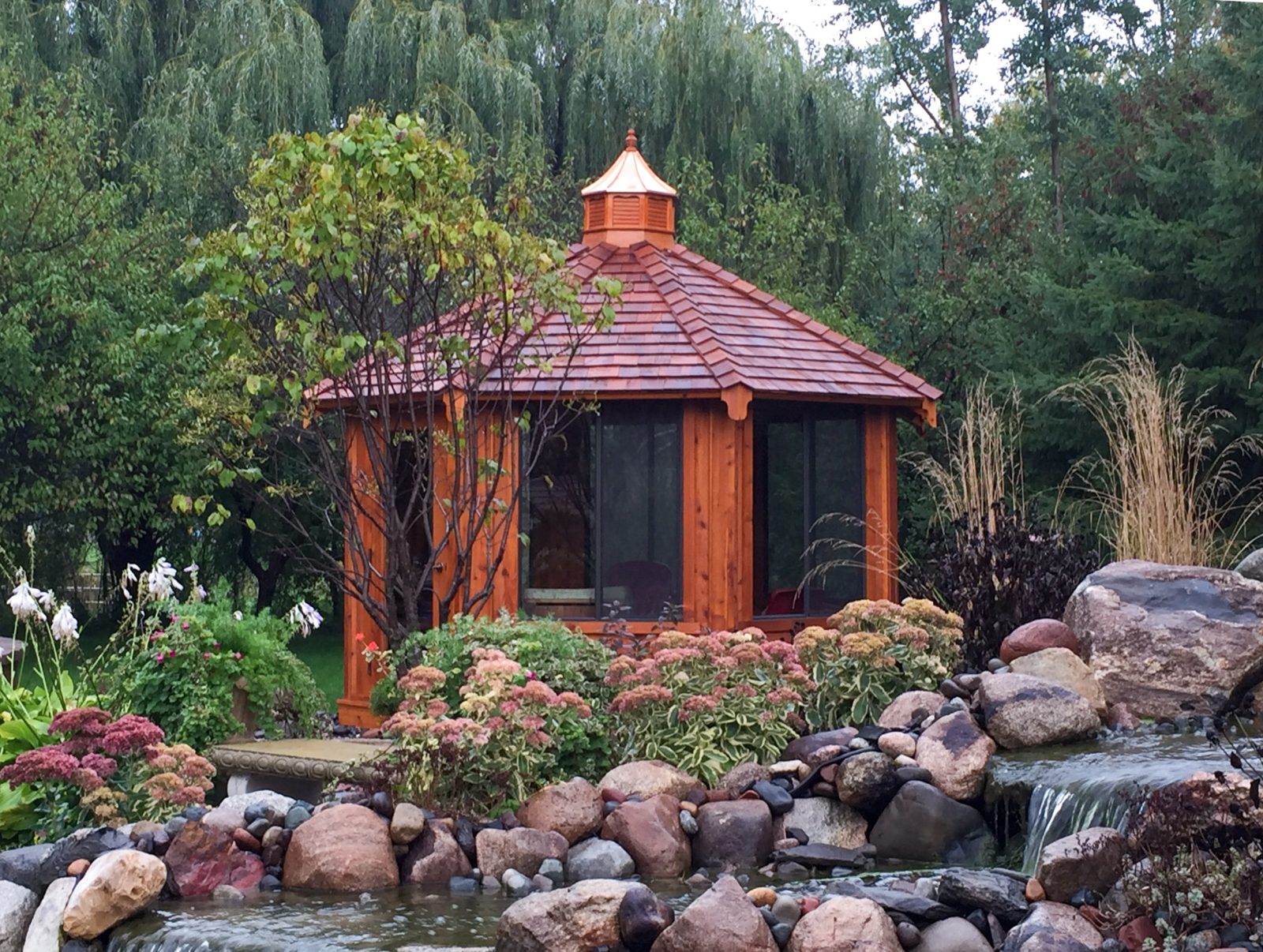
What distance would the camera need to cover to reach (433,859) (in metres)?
6.59

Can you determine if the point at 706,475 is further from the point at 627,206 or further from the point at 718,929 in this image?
the point at 718,929

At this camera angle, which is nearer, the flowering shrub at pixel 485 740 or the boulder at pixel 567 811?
the boulder at pixel 567 811

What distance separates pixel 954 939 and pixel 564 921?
1244 mm

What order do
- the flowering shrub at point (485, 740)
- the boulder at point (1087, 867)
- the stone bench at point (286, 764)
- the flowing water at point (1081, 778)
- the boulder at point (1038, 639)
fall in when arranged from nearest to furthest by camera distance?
the boulder at point (1087, 867), the flowing water at point (1081, 778), the flowering shrub at point (485, 740), the stone bench at point (286, 764), the boulder at point (1038, 639)

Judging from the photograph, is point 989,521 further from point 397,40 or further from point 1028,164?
point 1028,164

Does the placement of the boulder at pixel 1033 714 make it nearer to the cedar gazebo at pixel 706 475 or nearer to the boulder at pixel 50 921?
→ the cedar gazebo at pixel 706 475

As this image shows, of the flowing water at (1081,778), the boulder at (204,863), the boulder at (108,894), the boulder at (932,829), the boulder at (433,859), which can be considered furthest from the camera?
the boulder at (932,829)

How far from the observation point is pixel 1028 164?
2070cm

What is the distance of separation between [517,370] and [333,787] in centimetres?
248

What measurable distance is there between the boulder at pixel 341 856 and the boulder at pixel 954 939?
2219 millimetres

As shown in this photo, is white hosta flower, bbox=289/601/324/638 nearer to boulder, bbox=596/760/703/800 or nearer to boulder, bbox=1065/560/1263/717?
boulder, bbox=596/760/703/800

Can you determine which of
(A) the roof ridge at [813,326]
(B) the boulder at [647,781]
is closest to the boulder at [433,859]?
(B) the boulder at [647,781]

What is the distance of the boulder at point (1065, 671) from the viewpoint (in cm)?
770

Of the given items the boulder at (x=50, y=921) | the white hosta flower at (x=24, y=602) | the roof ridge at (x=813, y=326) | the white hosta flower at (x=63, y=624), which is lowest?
the boulder at (x=50, y=921)
